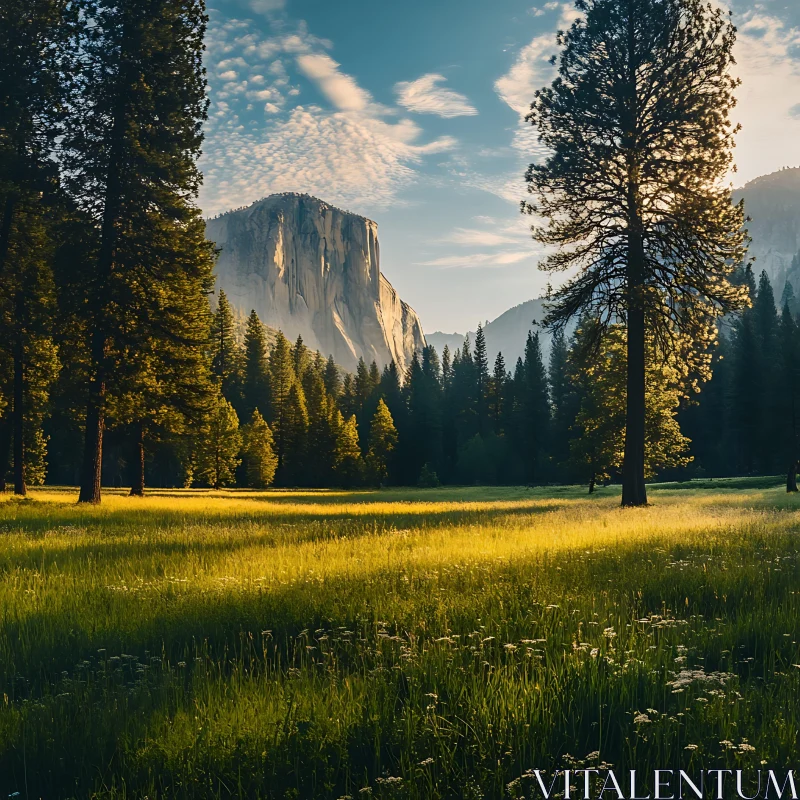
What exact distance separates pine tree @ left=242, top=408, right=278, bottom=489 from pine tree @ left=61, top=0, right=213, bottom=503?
158 feet

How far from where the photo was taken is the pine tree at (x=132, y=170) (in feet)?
64.4

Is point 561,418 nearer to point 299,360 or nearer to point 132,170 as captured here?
point 299,360

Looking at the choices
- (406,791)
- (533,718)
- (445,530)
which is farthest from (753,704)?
(445,530)

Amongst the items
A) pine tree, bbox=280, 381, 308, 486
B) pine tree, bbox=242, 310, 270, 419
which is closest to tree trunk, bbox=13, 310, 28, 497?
pine tree, bbox=280, 381, 308, 486

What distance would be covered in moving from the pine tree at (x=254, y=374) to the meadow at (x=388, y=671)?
78.2 metres

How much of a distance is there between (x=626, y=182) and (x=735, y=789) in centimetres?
1905

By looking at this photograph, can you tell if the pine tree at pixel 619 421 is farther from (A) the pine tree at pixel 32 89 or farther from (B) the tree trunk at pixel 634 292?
(A) the pine tree at pixel 32 89

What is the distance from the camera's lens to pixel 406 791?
2291 mm

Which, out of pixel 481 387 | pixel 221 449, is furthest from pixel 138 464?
pixel 481 387

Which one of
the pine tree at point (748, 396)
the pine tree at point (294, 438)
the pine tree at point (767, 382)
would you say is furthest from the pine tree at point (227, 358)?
the pine tree at point (748, 396)

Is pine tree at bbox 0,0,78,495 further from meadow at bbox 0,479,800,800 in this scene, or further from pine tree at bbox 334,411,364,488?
pine tree at bbox 334,411,364,488

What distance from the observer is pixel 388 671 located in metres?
3.54

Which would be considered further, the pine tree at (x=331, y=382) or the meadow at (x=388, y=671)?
the pine tree at (x=331, y=382)

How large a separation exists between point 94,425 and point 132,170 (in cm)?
847
